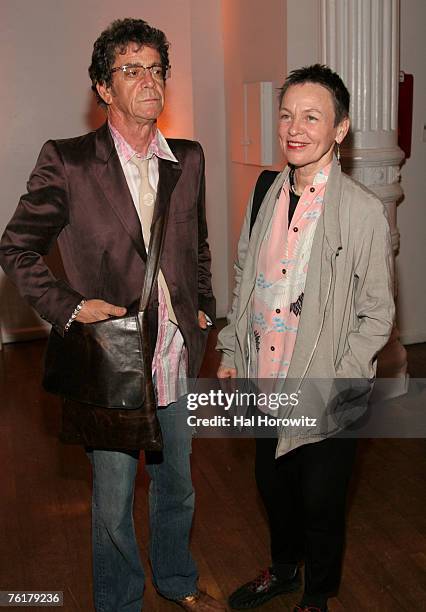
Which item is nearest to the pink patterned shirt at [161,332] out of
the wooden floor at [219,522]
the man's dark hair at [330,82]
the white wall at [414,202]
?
the man's dark hair at [330,82]

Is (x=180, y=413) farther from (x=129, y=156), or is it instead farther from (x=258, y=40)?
(x=258, y=40)

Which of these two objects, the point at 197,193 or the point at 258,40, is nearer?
the point at 197,193

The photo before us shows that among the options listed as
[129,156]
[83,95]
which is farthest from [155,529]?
[83,95]

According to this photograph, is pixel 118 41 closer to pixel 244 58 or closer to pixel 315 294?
pixel 315 294

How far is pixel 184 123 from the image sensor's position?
603 centimetres

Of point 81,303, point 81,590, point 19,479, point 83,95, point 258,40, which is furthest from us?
point 83,95

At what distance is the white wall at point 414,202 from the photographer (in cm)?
529

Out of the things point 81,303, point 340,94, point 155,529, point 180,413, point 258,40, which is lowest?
point 155,529

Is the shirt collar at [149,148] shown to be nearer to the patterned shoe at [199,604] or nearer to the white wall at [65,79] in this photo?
the patterned shoe at [199,604]

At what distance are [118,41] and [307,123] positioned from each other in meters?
0.56

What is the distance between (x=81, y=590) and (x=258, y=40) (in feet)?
12.7

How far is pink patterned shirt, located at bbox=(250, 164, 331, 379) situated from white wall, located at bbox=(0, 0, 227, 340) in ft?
12.4

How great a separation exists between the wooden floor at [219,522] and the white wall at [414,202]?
6.33ft

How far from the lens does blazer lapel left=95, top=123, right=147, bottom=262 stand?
2.12 metres
